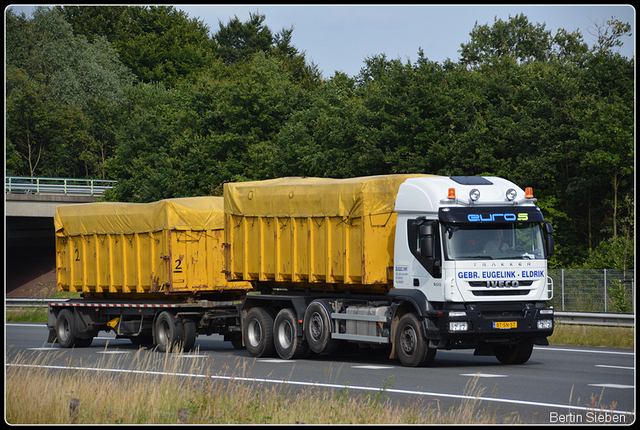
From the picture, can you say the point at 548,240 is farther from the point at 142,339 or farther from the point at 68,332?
the point at 68,332

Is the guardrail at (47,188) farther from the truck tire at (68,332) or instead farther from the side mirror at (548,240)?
A: the side mirror at (548,240)

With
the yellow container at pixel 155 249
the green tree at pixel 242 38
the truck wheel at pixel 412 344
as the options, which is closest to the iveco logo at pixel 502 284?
the truck wheel at pixel 412 344

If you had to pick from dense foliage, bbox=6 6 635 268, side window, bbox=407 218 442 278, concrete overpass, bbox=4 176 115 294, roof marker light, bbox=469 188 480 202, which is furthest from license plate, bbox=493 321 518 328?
concrete overpass, bbox=4 176 115 294

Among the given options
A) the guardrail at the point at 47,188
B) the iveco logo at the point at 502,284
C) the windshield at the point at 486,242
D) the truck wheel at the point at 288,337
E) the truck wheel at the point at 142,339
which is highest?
the guardrail at the point at 47,188

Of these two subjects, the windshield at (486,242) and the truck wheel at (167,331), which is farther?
the truck wheel at (167,331)

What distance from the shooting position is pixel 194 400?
9.77m

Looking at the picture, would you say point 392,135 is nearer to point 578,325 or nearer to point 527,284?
point 578,325

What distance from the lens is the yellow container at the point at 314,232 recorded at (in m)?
16.0

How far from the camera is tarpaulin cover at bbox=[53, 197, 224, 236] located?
64.5ft

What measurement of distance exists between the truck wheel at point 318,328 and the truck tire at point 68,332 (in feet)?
23.5

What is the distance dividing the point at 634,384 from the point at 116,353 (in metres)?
11.2

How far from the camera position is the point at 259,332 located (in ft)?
59.6

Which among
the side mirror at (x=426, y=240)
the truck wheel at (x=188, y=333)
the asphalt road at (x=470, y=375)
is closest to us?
the asphalt road at (x=470, y=375)

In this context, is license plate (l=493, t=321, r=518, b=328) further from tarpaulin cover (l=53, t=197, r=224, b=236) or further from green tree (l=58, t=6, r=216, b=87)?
green tree (l=58, t=6, r=216, b=87)
